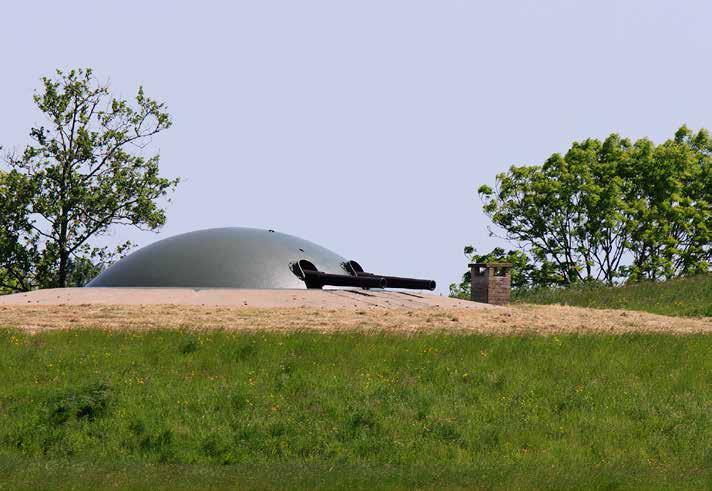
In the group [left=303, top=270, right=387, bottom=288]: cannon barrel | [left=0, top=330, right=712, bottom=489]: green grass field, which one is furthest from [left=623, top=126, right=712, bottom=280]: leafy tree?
[left=0, top=330, right=712, bottom=489]: green grass field

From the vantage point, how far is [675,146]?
190ft

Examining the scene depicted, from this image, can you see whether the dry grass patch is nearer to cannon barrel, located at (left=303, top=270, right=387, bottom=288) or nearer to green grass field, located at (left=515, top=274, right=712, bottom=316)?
cannon barrel, located at (left=303, top=270, right=387, bottom=288)

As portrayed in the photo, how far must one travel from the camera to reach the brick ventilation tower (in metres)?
36.4

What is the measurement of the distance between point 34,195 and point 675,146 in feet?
116

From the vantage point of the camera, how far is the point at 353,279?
108 ft

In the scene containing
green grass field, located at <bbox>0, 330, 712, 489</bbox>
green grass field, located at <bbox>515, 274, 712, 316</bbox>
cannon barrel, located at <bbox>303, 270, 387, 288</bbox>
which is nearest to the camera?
green grass field, located at <bbox>0, 330, 712, 489</bbox>

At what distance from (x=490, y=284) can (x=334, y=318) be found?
35.3ft

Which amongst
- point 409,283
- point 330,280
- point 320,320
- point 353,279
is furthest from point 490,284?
point 320,320

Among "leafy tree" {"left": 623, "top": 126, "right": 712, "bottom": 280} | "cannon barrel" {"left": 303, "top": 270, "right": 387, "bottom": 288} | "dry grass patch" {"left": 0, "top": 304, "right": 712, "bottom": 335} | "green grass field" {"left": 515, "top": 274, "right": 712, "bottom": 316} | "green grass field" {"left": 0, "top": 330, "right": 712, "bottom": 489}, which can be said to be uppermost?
"leafy tree" {"left": 623, "top": 126, "right": 712, "bottom": 280}

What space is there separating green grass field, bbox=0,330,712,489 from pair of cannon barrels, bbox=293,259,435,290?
32.6 feet

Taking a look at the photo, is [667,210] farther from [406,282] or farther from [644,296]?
[406,282]

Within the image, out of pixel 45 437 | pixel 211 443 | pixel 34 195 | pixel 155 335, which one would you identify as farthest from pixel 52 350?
pixel 34 195

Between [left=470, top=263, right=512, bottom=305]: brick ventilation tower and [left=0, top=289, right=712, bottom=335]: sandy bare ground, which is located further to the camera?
[left=470, top=263, right=512, bottom=305]: brick ventilation tower

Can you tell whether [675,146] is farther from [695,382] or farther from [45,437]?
[45,437]
